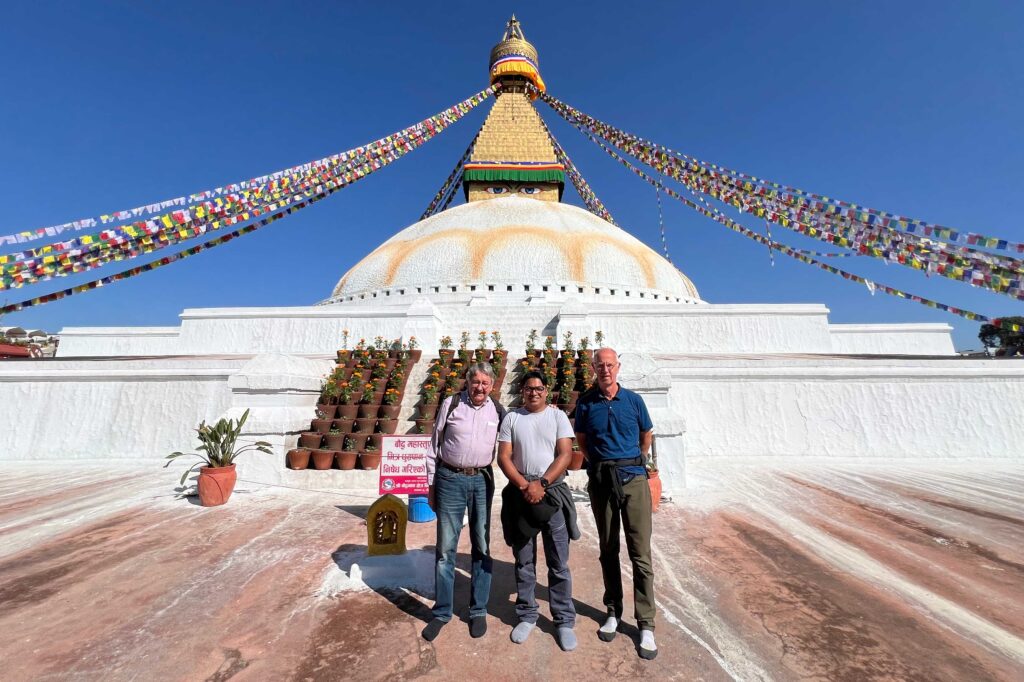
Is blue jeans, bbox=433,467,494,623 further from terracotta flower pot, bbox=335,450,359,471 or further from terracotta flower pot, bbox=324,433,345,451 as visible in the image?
terracotta flower pot, bbox=324,433,345,451

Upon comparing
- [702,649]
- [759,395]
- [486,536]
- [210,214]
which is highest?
[210,214]

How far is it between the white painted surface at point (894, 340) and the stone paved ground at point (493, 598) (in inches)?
410

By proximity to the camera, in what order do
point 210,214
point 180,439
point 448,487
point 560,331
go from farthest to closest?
1. point 560,331
2. point 210,214
3. point 180,439
4. point 448,487

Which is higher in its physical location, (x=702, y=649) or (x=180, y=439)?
(x=180, y=439)

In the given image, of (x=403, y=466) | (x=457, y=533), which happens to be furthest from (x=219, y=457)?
(x=457, y=533)

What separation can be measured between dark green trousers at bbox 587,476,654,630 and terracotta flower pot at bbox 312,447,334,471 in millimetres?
4762

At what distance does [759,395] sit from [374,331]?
421 inches

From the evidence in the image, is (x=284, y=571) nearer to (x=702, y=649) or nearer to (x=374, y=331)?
(x=702, y=649)

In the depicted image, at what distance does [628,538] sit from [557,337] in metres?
10.1

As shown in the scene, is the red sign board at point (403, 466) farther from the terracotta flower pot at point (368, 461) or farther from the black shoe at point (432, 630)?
the black shoe at point (432, 630)

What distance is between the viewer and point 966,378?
888cm

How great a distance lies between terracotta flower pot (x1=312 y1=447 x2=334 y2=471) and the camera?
6352mm

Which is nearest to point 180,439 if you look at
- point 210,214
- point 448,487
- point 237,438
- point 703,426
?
point 237,438

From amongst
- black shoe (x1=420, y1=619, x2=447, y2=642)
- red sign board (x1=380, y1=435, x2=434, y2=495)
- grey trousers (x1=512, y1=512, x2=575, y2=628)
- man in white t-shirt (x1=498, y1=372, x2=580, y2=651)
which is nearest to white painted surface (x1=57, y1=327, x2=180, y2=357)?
red sign board (x1=380, y1=435, x2=434, y2=495)
